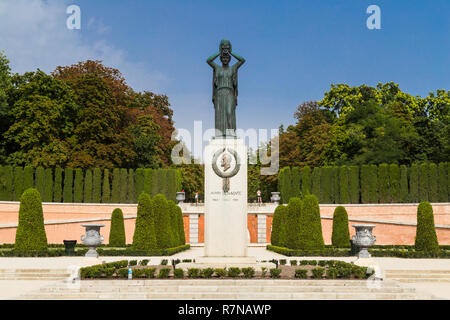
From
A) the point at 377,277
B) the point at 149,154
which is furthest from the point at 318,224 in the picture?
the point at 149,154

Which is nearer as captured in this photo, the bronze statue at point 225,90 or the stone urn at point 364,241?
the bronze statue at point 225,90

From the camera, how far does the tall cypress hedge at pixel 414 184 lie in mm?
39631

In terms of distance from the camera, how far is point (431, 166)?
3959 centimetres

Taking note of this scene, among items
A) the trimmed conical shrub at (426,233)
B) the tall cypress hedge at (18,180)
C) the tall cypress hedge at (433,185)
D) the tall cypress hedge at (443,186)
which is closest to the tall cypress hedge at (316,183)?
the tall cypress hedge at (433,185)

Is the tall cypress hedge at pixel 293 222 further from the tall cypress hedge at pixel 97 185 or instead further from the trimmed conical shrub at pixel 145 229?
the tall cypress hedge at pixel 97 185

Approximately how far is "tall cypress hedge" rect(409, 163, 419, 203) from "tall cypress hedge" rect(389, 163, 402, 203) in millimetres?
939

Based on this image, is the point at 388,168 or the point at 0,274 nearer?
the point at 0,274

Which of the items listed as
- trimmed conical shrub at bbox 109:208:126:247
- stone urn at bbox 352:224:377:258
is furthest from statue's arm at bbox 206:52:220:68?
trimmed conical shrub at bbox 109:208:126:247

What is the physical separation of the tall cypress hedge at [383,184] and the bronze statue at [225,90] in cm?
2849

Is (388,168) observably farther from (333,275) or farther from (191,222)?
(333,275)

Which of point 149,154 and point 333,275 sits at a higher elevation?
point 149,154

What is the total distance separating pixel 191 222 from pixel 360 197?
15.0 m

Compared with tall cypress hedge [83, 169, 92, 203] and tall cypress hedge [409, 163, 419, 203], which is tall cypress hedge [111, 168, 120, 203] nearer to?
tall cypress hedge [83, 169, 92, 203]

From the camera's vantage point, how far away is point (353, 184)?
40906 millimetres
